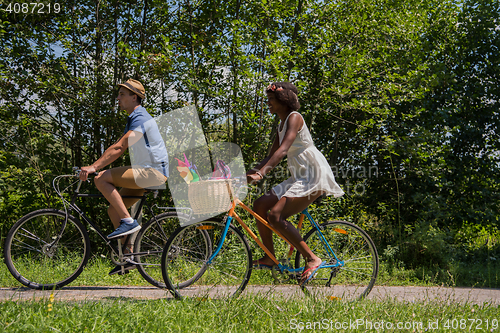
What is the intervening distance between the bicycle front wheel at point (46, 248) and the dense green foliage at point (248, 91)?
2006mm

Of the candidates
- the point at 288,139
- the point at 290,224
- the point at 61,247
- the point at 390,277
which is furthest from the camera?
the point at 390,277

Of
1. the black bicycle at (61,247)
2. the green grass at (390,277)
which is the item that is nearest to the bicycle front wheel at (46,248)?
the black bicycle at (61,247)

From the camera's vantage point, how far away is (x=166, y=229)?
402 centimetres

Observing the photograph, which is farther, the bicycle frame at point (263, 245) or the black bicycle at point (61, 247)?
the black bicycle at point (61, 247)

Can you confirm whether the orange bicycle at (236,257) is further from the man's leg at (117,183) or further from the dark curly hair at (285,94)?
the dark curly hair at (285,94)

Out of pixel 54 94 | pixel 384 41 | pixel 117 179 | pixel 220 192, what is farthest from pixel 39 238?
pixel 384 41

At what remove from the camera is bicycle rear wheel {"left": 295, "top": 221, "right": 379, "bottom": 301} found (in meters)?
3.64

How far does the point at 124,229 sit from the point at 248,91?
2.88 meters

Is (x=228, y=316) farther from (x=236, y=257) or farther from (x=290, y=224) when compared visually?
(x=290, y=224)

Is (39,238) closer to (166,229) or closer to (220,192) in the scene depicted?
(166,229)

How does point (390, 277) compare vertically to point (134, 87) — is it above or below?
below

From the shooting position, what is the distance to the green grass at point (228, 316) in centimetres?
250

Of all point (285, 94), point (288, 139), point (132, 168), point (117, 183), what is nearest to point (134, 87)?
point (132, 168)

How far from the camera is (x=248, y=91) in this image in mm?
5668
